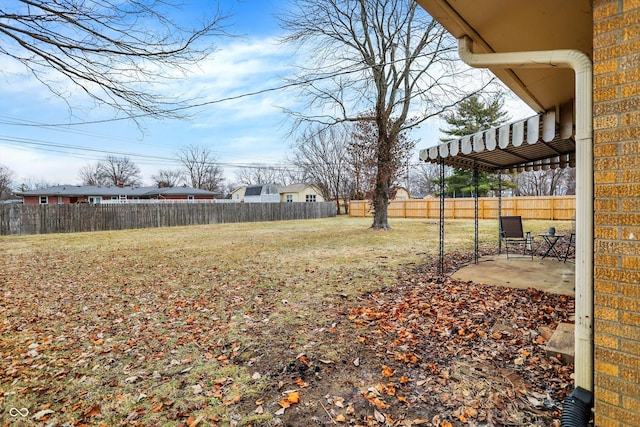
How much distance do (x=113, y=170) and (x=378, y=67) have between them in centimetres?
4733

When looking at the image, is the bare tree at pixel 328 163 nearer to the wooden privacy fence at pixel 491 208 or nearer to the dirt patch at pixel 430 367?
the wooden privacy fence at pixel 491 208

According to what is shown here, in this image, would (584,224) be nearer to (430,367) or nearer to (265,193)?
(430,367)

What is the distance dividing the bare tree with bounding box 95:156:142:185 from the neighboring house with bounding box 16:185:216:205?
15293mm

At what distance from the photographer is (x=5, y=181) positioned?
4069 cm

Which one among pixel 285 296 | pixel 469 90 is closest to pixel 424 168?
pixel 469 90

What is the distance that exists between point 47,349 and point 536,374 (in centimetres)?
455

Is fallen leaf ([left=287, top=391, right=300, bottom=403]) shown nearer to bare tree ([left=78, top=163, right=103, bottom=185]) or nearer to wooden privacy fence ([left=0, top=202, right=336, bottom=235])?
wooden privacy fence ([left=0, top=202, right=336, bottom=235])

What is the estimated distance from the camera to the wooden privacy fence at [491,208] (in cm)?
1730

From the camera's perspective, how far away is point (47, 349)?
10.6 ft

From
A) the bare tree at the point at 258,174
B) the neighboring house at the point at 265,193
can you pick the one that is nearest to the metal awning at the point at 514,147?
the neighboring house at the point at 265,193

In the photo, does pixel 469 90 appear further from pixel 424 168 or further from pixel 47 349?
pixel 424 168

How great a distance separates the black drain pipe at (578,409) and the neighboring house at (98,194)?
1163 inches

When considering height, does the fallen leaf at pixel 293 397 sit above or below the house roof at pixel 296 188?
below

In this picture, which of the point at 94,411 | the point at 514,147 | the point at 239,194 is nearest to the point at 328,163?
the point at 239,194
